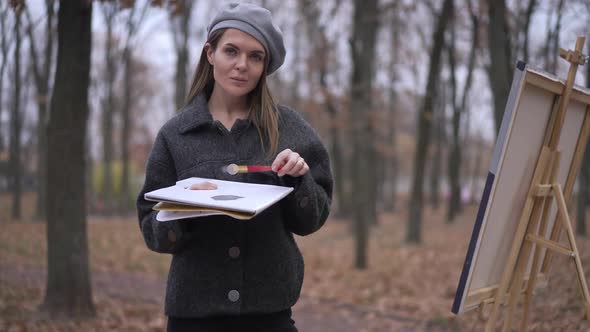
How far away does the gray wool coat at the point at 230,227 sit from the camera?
6.92 ft

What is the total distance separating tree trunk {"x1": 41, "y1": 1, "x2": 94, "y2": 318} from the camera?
5383 mm

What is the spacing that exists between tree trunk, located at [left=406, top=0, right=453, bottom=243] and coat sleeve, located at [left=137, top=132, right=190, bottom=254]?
9849 millimetres

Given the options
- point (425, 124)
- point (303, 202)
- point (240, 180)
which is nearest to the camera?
point (303, 202)

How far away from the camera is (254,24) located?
2.17 meters

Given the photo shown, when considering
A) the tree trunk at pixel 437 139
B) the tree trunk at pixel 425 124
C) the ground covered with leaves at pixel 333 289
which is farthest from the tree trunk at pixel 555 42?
the tree trunk at pixel 437 139

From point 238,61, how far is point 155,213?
67 cm

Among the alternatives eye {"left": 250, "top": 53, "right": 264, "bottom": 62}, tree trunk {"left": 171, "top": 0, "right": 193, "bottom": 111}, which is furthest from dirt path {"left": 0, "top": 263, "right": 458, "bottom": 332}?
tree trunk {"left": 171, "top": 0, "right": 193, "bottom": 111}

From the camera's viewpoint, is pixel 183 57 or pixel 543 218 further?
pixel 183 57

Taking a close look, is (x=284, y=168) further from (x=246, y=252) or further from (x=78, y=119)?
(x=78, y=119)

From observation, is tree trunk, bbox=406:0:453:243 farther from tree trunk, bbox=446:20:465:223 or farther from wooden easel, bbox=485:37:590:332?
wooden easel, bbox=485:37:590:332

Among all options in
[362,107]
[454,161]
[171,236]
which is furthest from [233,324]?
[454,161]

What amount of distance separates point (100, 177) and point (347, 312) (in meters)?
26.1

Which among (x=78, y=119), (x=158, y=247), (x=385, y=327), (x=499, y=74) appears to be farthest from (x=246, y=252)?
(x=499, y=74)

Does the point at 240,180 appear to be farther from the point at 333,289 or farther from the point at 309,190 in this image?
the point at 333,289
